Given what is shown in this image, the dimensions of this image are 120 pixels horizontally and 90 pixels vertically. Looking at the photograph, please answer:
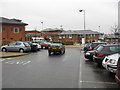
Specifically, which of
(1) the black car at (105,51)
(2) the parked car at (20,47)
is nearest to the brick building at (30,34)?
(2) the parked car at (20,47)

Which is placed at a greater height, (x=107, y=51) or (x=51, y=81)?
(x=107, y=51)

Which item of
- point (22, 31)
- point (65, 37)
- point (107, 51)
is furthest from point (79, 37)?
point (107, 51)

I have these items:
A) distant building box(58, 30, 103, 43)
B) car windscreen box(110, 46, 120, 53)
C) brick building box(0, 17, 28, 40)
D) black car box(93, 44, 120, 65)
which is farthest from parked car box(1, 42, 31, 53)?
distant building box(58, 30, 103, 43)

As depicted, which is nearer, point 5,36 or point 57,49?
point 57,49

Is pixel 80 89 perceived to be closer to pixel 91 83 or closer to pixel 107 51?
pixel 91 83

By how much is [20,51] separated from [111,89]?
617 inches

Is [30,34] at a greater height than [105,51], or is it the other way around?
[30,34]

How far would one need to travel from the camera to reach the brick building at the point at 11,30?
4008 centimetres

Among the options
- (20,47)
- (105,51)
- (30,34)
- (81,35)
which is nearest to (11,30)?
(30,34)

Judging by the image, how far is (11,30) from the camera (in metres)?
41.5

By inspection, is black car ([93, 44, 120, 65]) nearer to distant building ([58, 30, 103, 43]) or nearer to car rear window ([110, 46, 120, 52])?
car rear window ([110, 46, 120, 52])

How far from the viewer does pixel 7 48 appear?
1983 cm

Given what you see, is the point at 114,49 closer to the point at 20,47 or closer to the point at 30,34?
the point at 20,47

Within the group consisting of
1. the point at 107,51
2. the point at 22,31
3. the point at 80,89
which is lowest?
the point at 80,89
